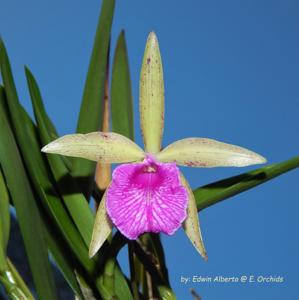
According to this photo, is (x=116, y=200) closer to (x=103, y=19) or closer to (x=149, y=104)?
(x=149, y=104)

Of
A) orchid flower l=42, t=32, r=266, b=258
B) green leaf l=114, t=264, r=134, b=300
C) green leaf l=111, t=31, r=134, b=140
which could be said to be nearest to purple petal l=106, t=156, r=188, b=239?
orchid flower l=42, t=32, r=266, b=258

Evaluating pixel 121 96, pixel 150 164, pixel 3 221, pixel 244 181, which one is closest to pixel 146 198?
pixel 150 164

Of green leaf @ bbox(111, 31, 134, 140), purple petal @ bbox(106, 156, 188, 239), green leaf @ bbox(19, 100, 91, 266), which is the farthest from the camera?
green leaf @ bbox(111, 31, 134, 140)

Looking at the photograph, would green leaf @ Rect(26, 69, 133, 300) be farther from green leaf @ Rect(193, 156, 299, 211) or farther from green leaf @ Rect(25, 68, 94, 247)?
green leaf @ Rect(193, 156, 299, 211)

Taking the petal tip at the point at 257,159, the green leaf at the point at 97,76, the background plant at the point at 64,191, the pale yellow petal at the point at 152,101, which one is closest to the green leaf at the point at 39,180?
the background plant at the point at 64,191

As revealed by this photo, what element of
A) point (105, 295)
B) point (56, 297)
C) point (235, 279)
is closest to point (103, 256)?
point (105, 295)

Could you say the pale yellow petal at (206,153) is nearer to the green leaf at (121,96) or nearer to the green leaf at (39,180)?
the green leaf at (39,180)

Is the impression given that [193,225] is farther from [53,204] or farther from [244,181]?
[53,204]
